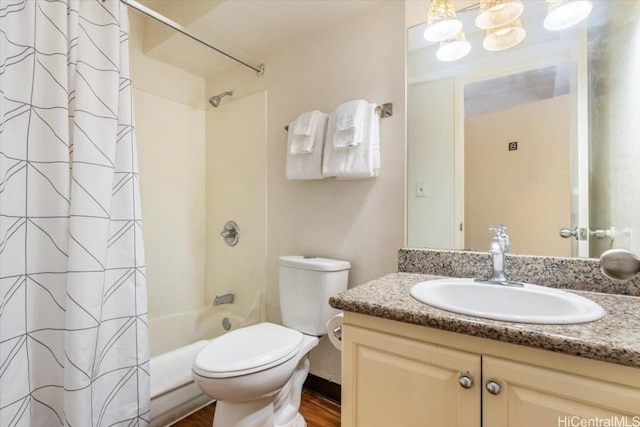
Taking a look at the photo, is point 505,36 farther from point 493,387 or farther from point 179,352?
point 179,352

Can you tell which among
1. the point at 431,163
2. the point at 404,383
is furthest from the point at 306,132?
the point at 404,383

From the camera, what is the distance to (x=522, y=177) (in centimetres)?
112

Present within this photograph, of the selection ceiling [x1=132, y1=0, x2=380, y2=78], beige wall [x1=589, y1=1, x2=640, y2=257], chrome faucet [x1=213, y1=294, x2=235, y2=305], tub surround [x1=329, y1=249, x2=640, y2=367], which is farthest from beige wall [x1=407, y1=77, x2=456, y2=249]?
chrome faucet [x1=213, y1=294, x2=235, y2=305]

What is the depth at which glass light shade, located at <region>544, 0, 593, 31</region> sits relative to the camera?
1002 millimetres

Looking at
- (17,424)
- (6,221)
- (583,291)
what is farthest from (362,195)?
(17,424)

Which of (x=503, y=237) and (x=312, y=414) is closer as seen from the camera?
(x=503, y=237)

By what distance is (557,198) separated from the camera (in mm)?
1072

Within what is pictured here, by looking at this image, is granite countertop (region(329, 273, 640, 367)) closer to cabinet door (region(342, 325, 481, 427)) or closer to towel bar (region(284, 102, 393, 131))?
cabinet door (region(342, 325, 481, 427))

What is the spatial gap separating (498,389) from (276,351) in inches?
30.8

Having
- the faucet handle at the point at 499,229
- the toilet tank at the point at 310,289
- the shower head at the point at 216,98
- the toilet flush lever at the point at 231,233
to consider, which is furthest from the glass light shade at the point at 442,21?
the toilet flush lever at the point at 231,233

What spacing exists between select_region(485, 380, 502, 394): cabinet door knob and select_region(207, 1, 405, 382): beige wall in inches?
30.4

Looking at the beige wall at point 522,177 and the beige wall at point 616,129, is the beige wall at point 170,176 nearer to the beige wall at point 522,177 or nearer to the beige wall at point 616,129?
the beige wall at point 522,177

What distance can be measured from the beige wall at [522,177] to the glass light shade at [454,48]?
285mm

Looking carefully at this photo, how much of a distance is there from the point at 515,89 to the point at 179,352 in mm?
1938
